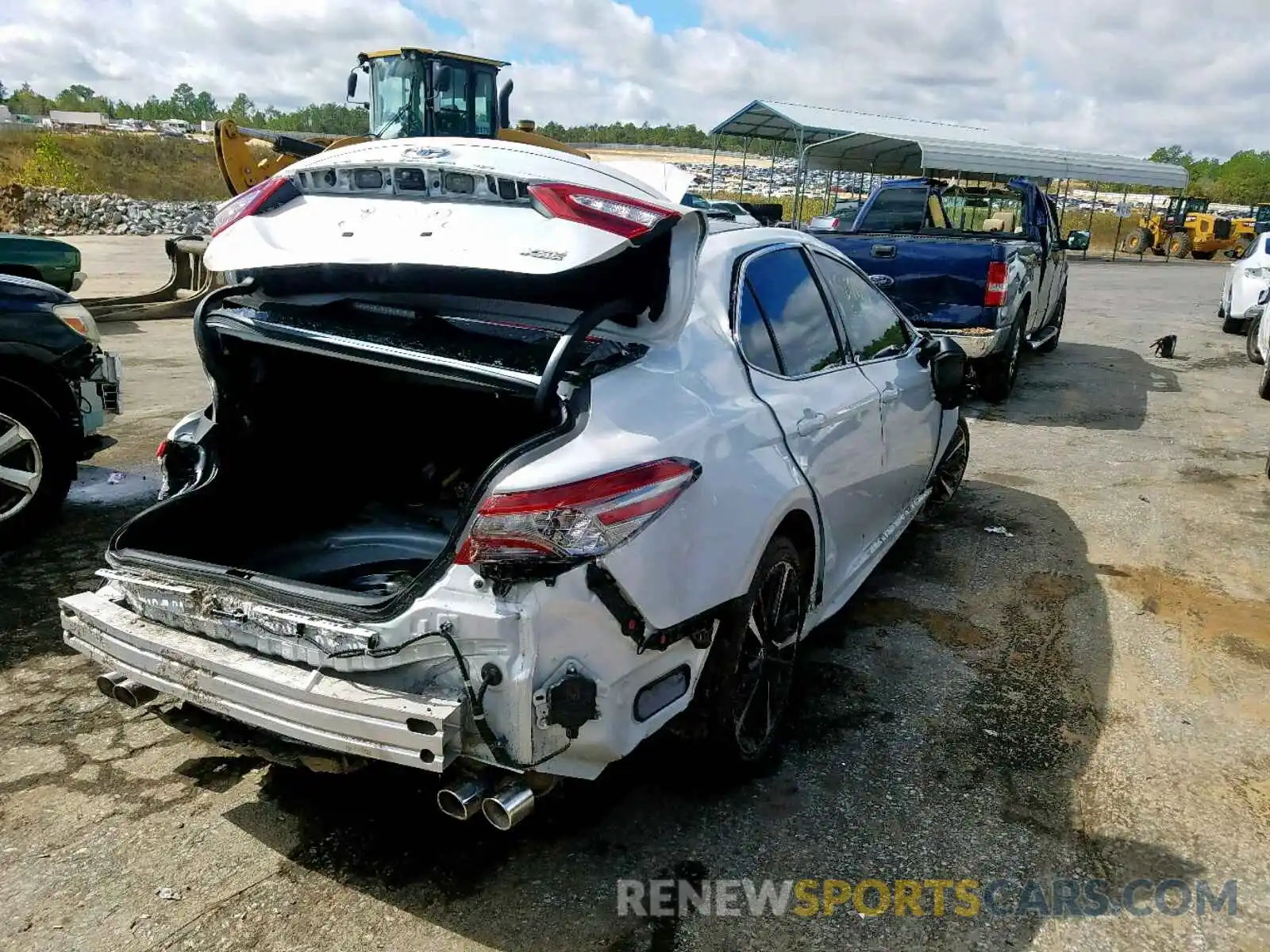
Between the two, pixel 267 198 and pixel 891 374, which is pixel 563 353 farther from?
pixel 891 374

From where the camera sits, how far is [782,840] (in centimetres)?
292

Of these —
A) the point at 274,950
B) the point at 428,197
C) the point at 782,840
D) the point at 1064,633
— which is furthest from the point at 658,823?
the point at 1064,633

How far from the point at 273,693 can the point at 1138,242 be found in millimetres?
39319

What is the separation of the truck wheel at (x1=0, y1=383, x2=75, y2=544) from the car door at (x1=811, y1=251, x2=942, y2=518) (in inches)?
156

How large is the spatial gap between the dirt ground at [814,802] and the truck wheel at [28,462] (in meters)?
0.18

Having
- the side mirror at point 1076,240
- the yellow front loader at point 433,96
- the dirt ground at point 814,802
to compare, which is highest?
the yellow front loader at point 433,96

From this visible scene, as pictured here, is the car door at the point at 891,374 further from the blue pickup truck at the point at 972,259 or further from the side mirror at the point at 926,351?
the blue pickup truck at the point at 972,259

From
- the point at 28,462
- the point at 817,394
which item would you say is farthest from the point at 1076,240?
the point at 28,462

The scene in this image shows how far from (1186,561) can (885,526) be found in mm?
2114

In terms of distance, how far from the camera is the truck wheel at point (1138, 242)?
35156 mm

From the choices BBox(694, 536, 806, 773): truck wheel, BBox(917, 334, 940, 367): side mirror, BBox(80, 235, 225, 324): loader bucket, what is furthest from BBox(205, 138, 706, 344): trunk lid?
BBox(80, 235, 225, 324): loader bucket

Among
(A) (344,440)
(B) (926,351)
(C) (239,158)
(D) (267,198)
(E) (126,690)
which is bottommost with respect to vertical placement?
(E) (126,690)

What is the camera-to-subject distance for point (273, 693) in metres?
2.45

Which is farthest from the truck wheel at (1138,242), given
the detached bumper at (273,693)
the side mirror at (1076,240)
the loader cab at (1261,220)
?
the detached bumper at (273,693)
